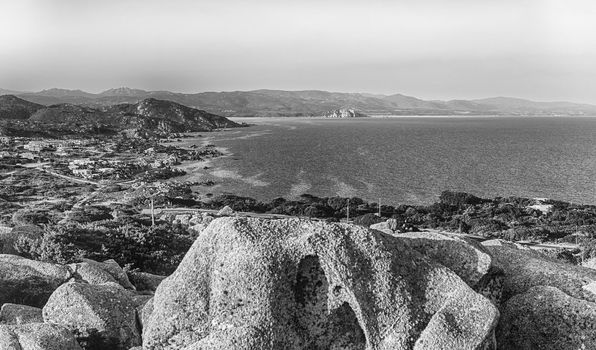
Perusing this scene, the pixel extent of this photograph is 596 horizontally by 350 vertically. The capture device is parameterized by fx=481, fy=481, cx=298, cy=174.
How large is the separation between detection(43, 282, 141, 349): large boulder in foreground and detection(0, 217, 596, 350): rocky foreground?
0.16ft

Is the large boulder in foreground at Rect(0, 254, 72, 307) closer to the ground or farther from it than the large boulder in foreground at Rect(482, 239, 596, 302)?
closer to the ground

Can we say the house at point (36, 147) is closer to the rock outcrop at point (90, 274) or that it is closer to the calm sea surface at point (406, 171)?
the calm sea surface at point (406, 171)

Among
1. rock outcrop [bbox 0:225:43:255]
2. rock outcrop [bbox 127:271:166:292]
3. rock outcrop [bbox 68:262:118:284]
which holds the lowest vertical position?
rock outcrop [bbox 127:271:166:292]

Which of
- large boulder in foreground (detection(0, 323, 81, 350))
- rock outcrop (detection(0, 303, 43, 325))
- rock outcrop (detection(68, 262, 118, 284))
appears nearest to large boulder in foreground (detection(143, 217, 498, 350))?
large boulder in foreground (detection(0, 323, 81, 350))

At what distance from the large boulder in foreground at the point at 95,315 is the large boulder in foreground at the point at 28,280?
293 centimetres

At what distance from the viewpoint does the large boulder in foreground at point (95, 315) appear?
1395cm

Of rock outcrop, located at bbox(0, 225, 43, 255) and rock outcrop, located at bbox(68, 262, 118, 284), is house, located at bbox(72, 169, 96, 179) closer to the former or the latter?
rock outcrop, located at bbox(0, 225, 43, 255)

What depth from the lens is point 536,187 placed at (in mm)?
98750

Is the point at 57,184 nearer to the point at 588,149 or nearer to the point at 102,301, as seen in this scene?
the point at 102,301

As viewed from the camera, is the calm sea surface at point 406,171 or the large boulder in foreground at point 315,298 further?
the calm sea surface at point 406,171

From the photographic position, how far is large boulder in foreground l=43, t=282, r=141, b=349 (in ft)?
45.8

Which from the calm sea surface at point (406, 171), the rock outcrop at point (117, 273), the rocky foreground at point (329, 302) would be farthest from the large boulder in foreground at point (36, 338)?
the calm sea surface at point (406, 171)

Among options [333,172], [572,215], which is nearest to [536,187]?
[572,215]

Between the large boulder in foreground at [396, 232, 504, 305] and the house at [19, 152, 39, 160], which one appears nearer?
the large boulder in foreground at [396, 232, 504, 305]
